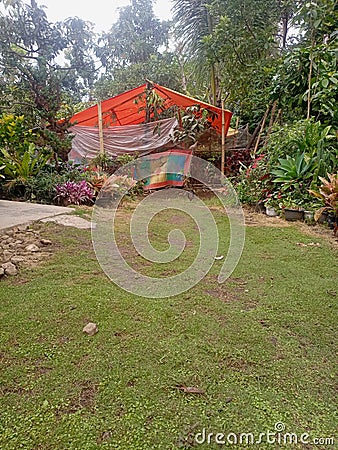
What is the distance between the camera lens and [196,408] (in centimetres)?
107

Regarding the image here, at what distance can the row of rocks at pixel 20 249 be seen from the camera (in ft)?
6.90

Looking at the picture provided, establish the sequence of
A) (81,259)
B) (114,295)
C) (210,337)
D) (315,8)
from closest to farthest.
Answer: (210,337) < (114,295) < (81,259) < (315,8)

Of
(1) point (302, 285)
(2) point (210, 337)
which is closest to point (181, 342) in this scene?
(2) point (210, 337)

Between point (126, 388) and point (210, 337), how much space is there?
475mm

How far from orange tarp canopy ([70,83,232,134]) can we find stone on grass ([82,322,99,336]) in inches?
205

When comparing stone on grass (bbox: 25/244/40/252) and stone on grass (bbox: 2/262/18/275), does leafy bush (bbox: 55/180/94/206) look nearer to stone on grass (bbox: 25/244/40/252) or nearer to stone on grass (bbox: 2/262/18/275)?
stone on grass (bbox: 25/244/40/252)

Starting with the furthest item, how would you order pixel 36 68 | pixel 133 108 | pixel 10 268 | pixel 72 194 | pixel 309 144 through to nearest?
pixel 133 108 → pixel 36 68 → pixel 72 194 → pixel 309 144 → pixel 10 268

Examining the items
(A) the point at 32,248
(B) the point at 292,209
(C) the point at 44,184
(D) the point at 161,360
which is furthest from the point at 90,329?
(C) the point at 44,184

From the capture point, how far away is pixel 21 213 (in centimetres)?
341

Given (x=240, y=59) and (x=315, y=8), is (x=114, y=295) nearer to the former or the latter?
(x=315, y=8)

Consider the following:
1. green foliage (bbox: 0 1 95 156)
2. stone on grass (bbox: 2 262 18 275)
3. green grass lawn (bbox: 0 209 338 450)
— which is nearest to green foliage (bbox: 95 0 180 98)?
green foliage (bbox: 0 1 95 156)

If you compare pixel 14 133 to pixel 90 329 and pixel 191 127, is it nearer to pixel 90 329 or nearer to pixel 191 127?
pixel 191 127

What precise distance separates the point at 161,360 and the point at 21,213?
2.65 meters

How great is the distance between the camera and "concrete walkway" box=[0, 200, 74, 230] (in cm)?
297
